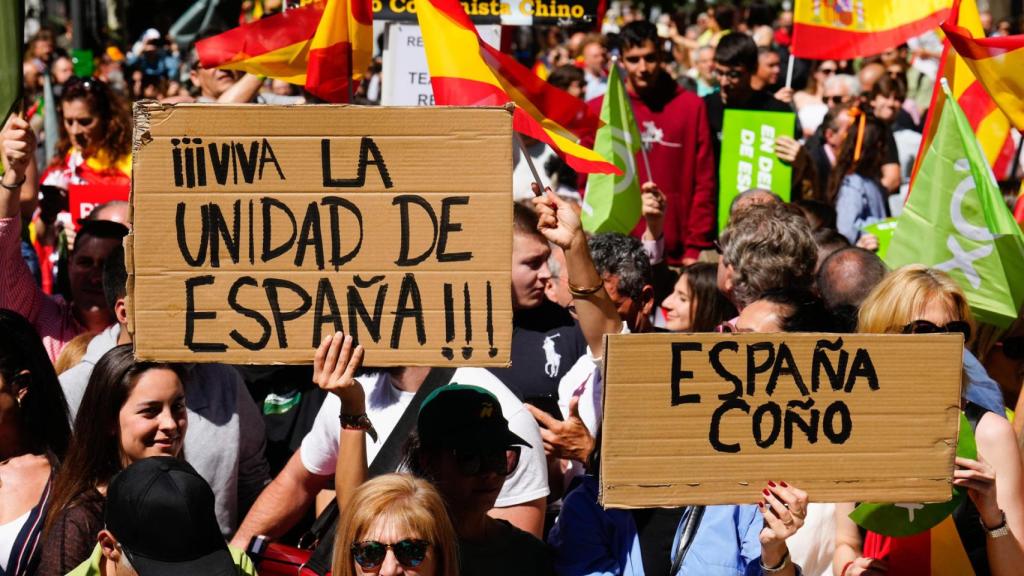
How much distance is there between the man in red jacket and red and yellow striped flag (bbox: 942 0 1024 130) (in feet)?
9.58

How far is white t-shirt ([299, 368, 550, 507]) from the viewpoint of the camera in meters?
4.20

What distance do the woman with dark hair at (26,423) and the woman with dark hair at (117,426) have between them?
104 millimetres

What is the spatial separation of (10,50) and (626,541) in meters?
2.41

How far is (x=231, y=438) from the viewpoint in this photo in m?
4.59

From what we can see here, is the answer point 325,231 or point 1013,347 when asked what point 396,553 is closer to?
point 325,231

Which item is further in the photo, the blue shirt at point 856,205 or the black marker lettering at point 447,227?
the blue shirt at point 856,205

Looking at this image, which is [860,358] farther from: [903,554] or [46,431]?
[46,431]

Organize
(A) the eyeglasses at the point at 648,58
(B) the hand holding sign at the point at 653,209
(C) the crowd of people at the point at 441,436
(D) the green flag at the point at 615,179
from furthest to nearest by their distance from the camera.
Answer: (A) the eyeglasses at the point at 648,58 < (B) the hand holding sign at the point at 653,209 < (D) the green flag at the point at 615,179 < (C) the crowd of people at the point at 441,436

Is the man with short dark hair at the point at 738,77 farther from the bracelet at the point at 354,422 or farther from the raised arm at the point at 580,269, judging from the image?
the bracelet at the point at 354,422

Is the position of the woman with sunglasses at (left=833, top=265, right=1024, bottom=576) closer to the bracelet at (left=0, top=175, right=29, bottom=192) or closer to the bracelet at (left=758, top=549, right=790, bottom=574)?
the bracelet at (left=758, top=549, right=790, bottom=574)

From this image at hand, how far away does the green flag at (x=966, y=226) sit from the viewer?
17.2 feet

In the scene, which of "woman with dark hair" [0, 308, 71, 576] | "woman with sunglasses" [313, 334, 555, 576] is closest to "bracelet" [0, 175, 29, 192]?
"woman with dark hair" [0, 308, 71, 576]

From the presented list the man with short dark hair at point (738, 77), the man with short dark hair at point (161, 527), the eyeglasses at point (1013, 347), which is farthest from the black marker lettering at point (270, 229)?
the man with short dark hair at point (738, 77)

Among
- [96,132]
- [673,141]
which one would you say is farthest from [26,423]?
[673,141]
